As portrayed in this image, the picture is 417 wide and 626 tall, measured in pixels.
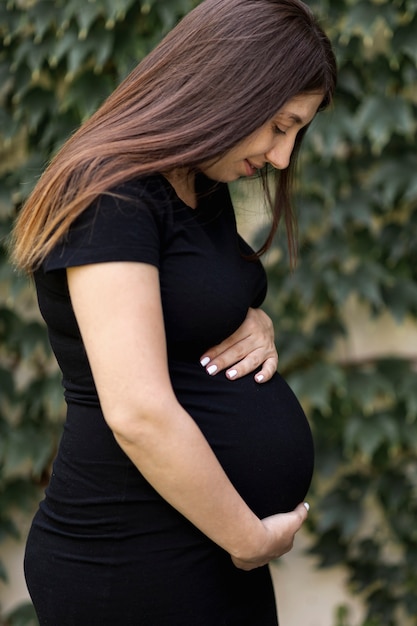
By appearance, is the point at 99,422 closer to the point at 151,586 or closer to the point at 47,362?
the point at 151,586

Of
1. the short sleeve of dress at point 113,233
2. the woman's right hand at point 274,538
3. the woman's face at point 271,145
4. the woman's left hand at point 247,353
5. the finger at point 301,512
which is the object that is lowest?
the finger at point 301,512

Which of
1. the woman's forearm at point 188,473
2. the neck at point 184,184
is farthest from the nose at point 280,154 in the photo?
the woman's forearm at point 188,473

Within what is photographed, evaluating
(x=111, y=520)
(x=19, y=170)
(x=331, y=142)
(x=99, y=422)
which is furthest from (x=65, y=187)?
(x=19, y=170)

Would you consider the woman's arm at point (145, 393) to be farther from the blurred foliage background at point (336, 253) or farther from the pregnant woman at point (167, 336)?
the blurred foliage background at point (336, 253)

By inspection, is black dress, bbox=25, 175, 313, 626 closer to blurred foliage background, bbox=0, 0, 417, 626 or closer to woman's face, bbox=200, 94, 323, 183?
woman's face, bbox=200, 94, 323, 183

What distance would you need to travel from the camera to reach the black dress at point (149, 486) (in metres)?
1.06

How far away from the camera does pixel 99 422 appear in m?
1.09

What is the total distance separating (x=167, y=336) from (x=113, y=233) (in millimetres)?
161

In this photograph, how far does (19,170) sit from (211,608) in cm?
158

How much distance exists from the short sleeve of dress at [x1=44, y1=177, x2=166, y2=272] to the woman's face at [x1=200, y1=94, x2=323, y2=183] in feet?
0.51

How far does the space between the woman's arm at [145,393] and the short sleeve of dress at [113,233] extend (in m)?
0.01

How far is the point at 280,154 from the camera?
1.19m

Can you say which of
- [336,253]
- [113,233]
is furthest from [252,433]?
[336,253]

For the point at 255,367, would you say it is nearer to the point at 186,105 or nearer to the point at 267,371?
the point at 267,371
